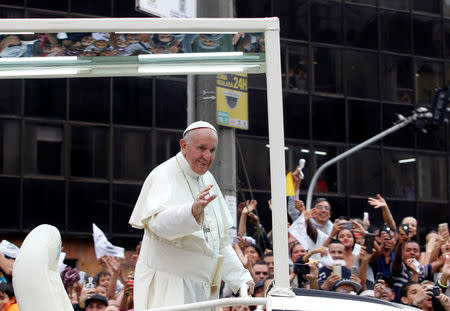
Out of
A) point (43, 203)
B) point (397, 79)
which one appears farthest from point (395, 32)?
point (43, 203)

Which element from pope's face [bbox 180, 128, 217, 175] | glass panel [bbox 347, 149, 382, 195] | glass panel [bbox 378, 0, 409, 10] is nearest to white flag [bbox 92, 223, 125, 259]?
pope's face [bbox 180, 128, 217, 175]

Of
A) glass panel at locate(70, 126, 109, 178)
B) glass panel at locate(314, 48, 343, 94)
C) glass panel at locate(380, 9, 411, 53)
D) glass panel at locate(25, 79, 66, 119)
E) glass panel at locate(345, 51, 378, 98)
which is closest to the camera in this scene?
glass panel at locate(25, 79, 66, 119)

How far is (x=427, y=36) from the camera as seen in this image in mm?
32406

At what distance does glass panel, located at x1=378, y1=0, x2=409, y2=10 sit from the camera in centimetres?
3188

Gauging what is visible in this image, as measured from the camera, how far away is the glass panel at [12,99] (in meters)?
25.2

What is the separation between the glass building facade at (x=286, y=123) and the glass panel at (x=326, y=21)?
1.5 inches

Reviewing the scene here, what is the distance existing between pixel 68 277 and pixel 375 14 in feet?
78.2

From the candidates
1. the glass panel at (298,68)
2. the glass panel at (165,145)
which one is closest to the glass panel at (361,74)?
the glass panel at (298,68)

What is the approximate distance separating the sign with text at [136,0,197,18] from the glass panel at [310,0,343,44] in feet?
71.1

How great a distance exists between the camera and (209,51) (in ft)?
15.9

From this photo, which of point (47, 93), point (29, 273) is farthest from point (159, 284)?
point (47, 93)

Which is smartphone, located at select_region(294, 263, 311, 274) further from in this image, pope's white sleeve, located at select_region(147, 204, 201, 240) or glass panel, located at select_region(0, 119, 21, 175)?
glass panel, located at select_region(0, 119, 21, 175)

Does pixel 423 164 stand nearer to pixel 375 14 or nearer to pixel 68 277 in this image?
pixel 375 14

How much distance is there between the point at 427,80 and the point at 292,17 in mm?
5919
